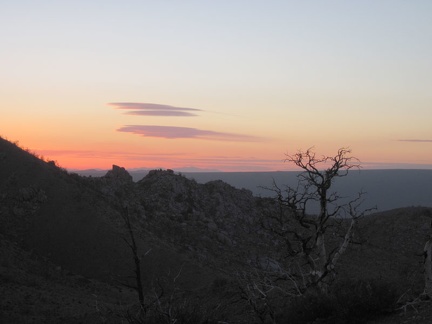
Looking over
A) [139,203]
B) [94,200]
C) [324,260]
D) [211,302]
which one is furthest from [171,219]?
[324,260]

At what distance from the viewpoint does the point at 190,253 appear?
3647cm

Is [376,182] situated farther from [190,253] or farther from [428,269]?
[428,269]

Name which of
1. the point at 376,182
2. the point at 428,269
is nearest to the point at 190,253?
the point at 428,269

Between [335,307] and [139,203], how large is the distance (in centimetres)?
3110

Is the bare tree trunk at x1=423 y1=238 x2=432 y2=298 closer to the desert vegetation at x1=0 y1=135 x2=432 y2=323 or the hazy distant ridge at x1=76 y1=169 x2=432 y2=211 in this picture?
the desert vegetation at x1=0 y1=135 x2=432 y2=323

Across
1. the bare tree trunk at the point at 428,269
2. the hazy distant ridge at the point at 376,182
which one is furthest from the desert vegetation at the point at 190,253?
the hazy distant ridge at the point at 376,182

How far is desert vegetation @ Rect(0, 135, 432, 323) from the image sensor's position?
48.7ft

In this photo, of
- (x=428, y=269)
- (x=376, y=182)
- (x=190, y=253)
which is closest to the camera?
(x=428, y=269)

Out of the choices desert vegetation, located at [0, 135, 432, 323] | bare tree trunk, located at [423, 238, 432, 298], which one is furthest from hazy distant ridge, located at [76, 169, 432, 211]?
bare tree trunk, located at [423, 238, 432, 298]

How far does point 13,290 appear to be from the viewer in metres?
24.4

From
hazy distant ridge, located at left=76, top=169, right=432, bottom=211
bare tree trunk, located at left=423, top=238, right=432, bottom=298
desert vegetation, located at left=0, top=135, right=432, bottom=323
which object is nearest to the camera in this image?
bare tree trunk, located at left=423, top=238, right=432, bottom=298

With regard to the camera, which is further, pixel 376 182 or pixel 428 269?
pixel 376 182

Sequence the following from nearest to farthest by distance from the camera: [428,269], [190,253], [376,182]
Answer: [428,269], [190,253], [376,182]

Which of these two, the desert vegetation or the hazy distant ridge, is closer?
the desert vegetation
